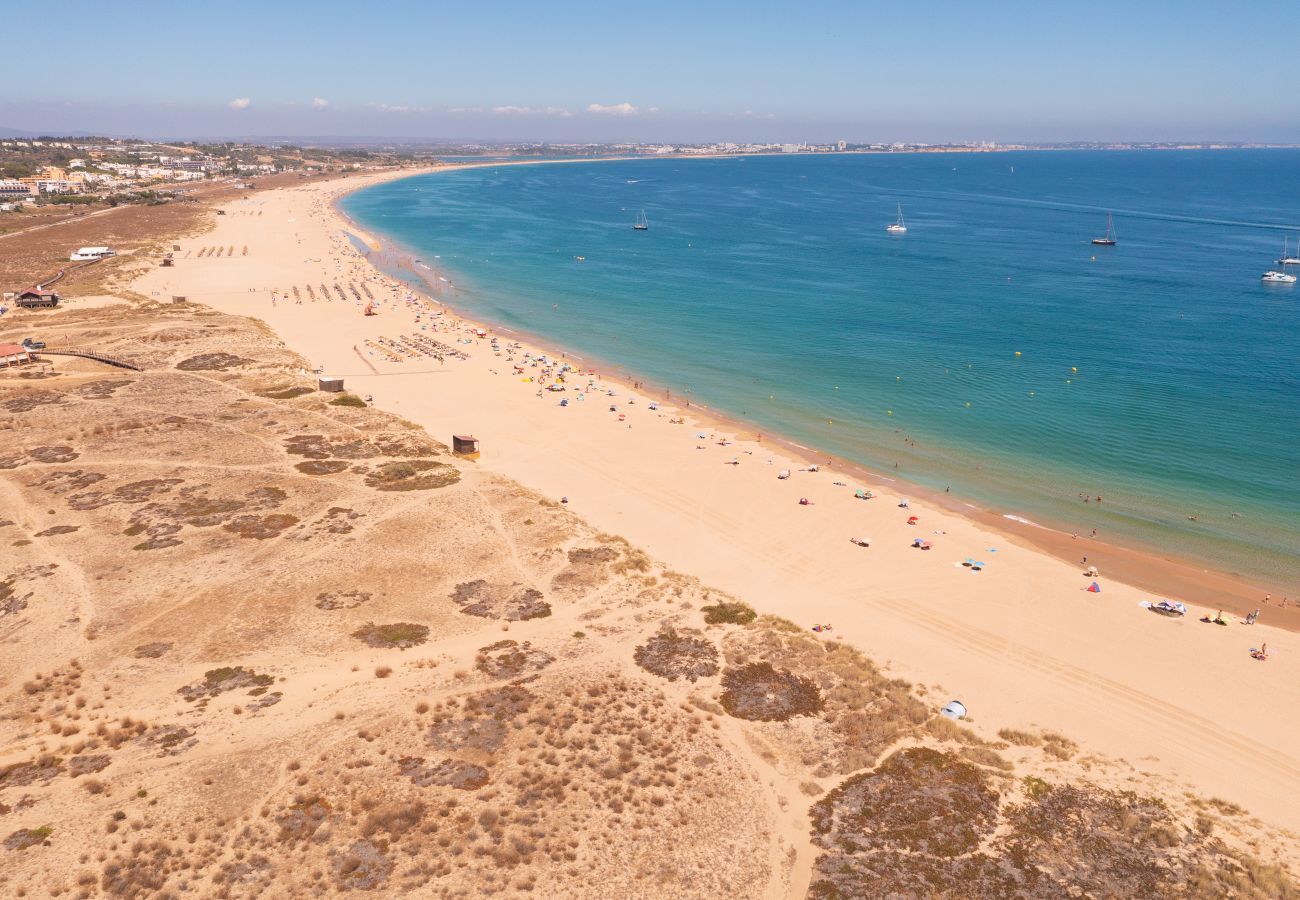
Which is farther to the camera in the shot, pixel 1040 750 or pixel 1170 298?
pixel 1170 298

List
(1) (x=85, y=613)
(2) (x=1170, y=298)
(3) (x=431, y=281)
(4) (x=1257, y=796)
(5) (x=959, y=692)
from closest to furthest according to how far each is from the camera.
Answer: (4) (x=1257, y=796) → (5) (x=959, y=692) → (1) (x=85, y=613) → (2) (x=1170, y=298) → (3) (x=431, y=281)

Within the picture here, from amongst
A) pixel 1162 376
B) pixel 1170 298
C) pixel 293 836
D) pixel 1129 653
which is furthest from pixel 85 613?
pixel 1170 298

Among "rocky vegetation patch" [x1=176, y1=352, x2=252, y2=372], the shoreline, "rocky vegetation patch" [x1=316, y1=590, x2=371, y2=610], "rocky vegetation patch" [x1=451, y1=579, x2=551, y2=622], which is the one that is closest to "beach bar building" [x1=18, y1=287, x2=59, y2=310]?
"rocky vegetation patch" [x1=176, y1=352, x2=252, y2=372]

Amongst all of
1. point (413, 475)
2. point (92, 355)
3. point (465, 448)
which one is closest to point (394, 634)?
point (413, 475)

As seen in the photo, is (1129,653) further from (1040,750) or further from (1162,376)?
(1162,376)

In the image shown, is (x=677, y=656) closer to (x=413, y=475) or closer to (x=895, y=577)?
(x=895, y=577)

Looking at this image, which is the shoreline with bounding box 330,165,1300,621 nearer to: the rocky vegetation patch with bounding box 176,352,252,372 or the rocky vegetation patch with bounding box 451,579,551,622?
the rocky vegetation patch with bounding box 451,579,551,622
